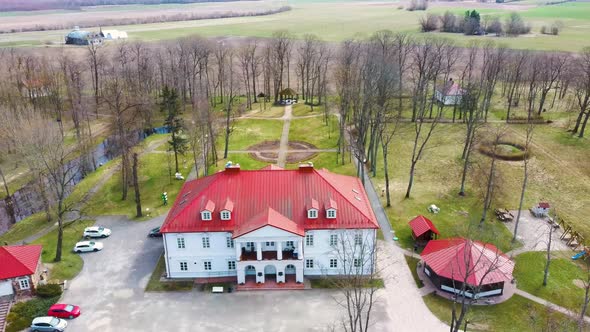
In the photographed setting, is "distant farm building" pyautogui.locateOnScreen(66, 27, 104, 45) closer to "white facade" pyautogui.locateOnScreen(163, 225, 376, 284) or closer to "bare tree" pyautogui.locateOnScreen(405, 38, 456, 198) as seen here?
"bare tree" pyautogui.locateOnScreen(405, 38, 456, 198)

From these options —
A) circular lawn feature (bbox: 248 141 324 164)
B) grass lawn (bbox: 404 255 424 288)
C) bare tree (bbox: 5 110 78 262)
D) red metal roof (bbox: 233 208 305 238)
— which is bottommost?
grass lawn (bbox: 404 255 424 288)

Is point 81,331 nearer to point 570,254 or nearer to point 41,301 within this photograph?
point 41,301

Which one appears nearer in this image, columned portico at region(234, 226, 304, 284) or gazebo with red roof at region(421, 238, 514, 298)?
gazebo with red roof at region(421, 238, 514, 298)

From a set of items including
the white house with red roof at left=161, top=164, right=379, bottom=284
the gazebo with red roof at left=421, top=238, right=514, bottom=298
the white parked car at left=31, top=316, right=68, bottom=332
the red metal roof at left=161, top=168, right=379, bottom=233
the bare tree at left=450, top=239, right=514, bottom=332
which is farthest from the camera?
the red metal roof at left=161, top=168, right=379, bottom=233

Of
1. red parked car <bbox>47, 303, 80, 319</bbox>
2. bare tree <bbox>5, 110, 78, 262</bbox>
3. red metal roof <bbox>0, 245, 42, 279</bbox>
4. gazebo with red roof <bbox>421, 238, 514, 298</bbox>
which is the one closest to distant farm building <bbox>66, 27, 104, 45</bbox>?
bare tree <bbox>5, 110, 78, 262</bbox>

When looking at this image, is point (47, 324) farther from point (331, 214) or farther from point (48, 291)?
point (331, 214)

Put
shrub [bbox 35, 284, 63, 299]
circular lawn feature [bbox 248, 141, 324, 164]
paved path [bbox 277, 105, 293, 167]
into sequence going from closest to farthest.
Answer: shrub [bbox 35, 284, 63, 299], paved path [bbox 277, 105, 293, 167], circular lawn feature [bbox 248, 141, 324, 164]
